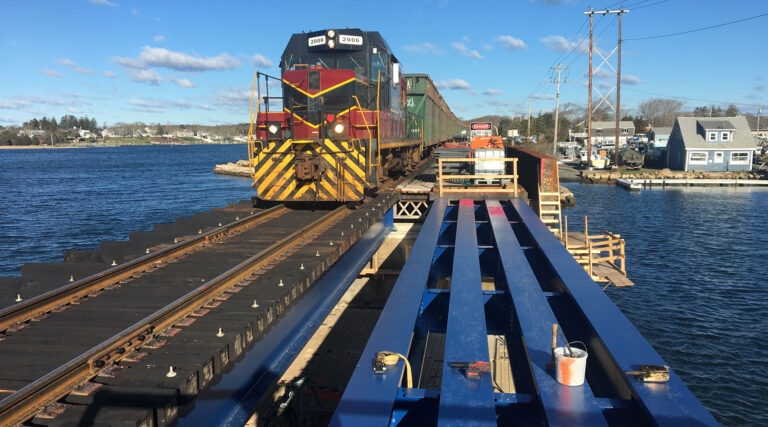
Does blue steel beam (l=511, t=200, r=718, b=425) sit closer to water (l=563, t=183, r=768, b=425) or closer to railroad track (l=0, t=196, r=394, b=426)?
railroad track (l=0, t=196, r=394, b=426)

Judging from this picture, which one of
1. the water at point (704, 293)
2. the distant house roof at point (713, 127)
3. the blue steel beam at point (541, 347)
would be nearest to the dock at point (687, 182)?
the distant house roof at point (713, 127)

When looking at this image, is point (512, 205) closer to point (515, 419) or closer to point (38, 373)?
point (515, 419)

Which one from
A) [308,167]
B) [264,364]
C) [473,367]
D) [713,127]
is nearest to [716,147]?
[713,127]

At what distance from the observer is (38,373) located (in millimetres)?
3619

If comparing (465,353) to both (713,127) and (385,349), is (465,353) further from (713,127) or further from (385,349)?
(713,127)

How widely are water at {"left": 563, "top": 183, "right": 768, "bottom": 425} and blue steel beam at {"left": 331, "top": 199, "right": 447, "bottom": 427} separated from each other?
8.63 m

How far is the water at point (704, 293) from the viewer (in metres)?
11.2

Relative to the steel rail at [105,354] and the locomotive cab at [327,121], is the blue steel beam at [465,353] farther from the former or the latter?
the locomotive cab at [327,121]

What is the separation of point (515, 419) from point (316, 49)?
10959mm

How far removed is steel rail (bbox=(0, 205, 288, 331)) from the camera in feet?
15.2

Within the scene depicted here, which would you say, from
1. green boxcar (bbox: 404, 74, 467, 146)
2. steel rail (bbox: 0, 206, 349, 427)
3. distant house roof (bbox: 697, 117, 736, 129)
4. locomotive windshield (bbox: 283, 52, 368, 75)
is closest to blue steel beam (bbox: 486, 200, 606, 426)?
steel rail (bbox: 0, 206, 349, 427)

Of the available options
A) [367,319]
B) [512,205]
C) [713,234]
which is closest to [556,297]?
[512,205]

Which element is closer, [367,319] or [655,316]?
[367,319]

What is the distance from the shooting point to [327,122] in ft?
38.5
